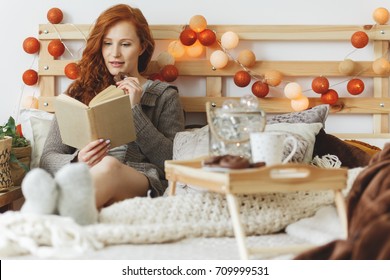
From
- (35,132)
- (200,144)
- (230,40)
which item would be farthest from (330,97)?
(35,132)

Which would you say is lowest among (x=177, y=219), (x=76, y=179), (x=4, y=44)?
(x=177, y=219)

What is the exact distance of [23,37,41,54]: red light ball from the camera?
260cm

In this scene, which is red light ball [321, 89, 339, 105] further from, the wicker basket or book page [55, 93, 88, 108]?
the wicker basket

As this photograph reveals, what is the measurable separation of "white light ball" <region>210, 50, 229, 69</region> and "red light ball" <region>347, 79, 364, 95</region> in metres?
0.49

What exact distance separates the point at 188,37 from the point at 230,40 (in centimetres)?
16

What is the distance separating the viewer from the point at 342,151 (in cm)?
215

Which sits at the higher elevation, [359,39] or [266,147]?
[359,39]

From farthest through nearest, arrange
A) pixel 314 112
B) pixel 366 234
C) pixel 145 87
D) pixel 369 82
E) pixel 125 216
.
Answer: pixel 369 82 < pixel 145 87 < pixel 314 112 < pixel 125 216 < pixel 366 234

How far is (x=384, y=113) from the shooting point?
257 cm

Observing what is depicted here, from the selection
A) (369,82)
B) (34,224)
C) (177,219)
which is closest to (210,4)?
(369,82)

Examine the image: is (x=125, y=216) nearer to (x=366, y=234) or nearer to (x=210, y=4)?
(x=366, y=234)

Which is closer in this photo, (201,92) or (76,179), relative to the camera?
(76,179)

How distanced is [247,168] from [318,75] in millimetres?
1214

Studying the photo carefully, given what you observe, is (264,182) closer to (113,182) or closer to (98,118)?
(113,182)
